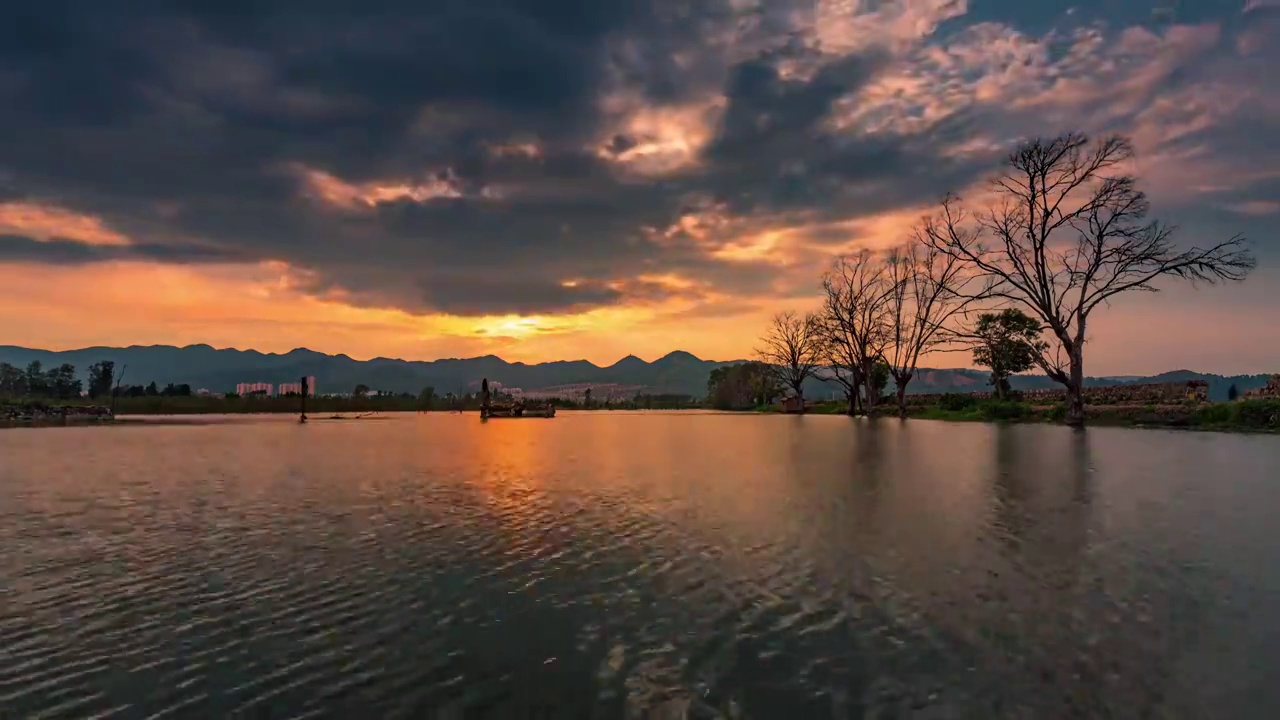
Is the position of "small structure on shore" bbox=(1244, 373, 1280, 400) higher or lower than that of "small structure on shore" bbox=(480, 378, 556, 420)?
higher

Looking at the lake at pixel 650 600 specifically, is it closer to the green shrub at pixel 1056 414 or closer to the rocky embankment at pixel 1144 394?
the rocky embankment at pixel 1144 394

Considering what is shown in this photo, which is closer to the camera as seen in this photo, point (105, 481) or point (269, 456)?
point (105, 481)

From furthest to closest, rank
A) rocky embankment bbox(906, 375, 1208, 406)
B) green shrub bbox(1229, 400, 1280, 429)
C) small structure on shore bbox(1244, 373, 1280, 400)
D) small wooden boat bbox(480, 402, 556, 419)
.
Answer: small wooden boat bbox(480, 402, 556, 419), rocky embankment bbox(906, 375, 1208, 406), small structure on shore bbox(1244, 373, 1280, 400), green shrub bbox(1229, 400, 1280, 429)

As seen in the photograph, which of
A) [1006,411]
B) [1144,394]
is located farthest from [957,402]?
[1144,394]

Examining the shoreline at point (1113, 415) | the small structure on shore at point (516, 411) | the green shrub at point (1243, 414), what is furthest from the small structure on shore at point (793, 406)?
the green shrub at point (1243, 414)

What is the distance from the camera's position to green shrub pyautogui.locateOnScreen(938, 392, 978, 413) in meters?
78.3

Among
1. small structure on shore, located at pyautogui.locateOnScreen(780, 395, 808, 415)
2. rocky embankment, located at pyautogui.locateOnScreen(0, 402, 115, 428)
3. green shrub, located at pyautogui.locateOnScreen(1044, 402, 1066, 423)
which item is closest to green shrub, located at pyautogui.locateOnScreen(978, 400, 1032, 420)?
green shrub, located at pyautogui.locateOnScreen(1044, 402, 1066, 423)

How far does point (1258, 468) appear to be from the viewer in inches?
959

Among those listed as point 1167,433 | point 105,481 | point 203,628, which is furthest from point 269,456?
point 1167,433

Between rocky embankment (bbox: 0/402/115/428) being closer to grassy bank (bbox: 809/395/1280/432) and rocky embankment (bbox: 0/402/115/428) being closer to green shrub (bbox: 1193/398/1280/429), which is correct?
grassy bank (bbox: 809/395/1280/432)

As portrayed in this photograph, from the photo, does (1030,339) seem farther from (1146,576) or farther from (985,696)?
(985,696)

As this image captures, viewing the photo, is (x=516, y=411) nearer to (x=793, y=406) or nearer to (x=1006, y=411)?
(x=793, y=406)

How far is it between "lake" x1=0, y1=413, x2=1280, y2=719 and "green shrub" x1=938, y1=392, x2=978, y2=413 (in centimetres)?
5814

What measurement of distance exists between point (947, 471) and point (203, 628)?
24854 mm
